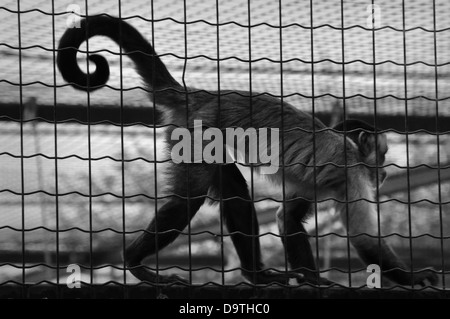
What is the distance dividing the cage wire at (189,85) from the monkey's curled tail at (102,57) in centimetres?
5

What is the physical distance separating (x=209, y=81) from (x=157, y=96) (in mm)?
487

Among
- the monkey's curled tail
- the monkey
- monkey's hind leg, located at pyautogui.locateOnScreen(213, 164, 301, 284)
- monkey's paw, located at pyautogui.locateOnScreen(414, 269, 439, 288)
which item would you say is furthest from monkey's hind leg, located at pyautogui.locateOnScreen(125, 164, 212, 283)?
monkey's paw, located at pyautogui.locateOnScreen(414, 269, 439, 288)

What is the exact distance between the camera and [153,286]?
2.65 meters

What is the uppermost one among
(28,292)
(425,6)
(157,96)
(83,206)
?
(425,6)

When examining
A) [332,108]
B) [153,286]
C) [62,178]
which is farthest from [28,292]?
[332,108]

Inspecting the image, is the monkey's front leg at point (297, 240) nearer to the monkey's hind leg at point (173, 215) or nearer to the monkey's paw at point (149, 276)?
the monkey's hind leg at point (173, 215)

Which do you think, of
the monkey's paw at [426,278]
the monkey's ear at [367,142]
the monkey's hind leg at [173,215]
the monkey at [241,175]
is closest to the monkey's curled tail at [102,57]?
the monkey at [241,175]

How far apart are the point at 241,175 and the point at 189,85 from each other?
0.52 meters

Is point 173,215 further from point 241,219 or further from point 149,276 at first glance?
point 241,219

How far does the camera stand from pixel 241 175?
126 inches

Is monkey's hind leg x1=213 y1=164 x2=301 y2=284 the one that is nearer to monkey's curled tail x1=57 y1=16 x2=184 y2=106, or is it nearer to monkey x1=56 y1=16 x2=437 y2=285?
monkey x1=56 y1=16 x2=437 y2=285

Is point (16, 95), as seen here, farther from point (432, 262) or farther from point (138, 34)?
point (432, 262)

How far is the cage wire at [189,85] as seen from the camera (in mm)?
2598

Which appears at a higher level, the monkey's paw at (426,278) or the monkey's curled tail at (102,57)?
the monkey's curled tail at (102,57)
